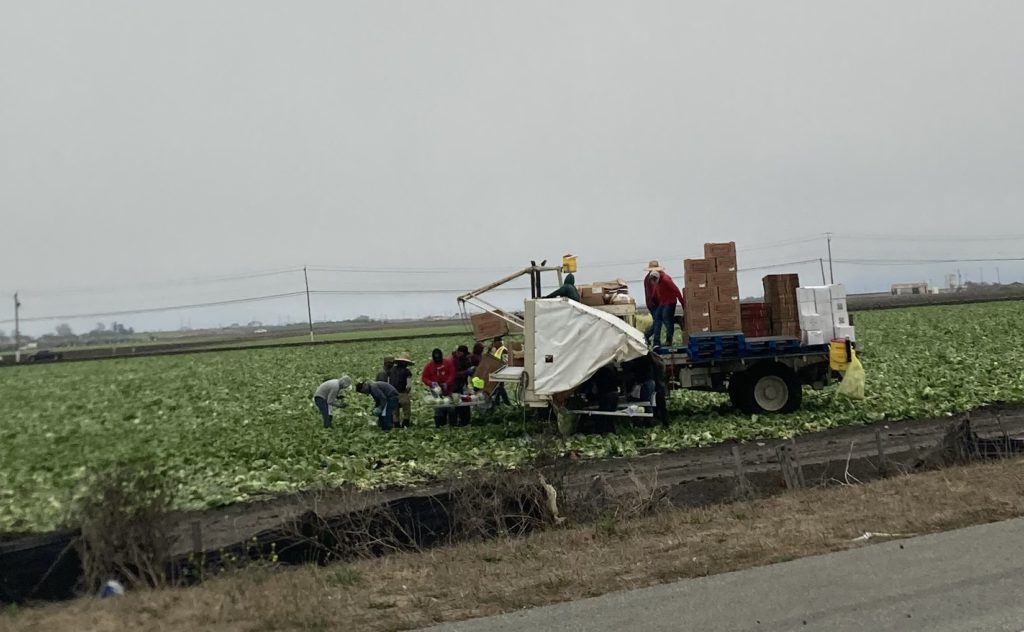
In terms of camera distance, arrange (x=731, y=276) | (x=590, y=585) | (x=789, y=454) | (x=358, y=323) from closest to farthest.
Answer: (x=590, y=585), (x=789, y=454), (x=731, y=276), (x=358, y=323)

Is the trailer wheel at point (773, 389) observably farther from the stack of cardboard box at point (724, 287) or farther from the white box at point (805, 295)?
the white box at point (805, 295)

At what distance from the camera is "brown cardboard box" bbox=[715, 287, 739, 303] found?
1691cm

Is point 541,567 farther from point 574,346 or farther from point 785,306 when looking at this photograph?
point 785,306

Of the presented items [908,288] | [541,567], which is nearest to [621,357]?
[541,567]

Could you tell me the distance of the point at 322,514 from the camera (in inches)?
362

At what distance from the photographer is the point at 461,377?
18562mm

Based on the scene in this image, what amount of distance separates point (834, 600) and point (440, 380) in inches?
502

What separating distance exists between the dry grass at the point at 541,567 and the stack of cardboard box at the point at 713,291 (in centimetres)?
646

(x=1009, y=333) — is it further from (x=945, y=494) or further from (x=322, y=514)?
(x=322, y=514)

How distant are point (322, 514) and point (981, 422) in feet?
38.4

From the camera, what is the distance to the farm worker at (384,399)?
58.9 feet

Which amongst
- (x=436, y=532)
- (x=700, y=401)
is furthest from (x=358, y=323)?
(x=436, y=532)

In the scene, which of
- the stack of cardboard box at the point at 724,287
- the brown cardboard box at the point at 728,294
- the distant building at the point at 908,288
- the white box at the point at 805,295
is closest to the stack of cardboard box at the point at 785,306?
the white box at the point at 805,295

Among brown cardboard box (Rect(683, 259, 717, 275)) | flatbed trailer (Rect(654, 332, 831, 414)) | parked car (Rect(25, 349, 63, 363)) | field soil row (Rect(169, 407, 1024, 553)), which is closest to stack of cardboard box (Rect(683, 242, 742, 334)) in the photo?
brown cardboard box (Rect(683, 259, 717, 275))
